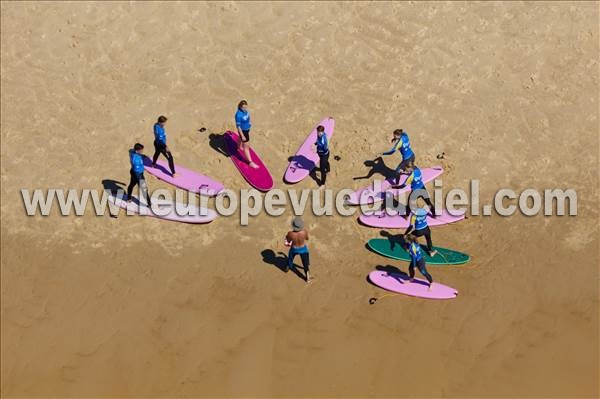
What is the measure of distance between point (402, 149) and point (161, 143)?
18.7 ft

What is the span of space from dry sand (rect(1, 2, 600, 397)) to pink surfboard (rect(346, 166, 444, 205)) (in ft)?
1.55

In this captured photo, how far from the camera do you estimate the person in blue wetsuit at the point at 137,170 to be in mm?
A: 14031

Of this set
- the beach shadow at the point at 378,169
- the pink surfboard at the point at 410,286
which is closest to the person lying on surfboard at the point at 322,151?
the beach shadow at the point at 378,169

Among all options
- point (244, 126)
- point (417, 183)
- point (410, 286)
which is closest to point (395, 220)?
point (417, 183)

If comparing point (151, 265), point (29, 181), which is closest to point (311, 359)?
point (151, 265)

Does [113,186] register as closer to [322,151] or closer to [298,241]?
[322,151]

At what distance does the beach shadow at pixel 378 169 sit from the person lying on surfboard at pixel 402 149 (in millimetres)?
404

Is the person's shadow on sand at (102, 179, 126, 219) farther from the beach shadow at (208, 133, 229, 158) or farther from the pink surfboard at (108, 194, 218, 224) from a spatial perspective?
the beach shadow at (208, 133, 229, 158)

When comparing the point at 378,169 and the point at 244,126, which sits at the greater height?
the point at 244,126

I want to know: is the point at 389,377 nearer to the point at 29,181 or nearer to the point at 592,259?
the point at 592,259

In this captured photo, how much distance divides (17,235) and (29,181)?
172 cm

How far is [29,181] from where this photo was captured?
16.0 meters

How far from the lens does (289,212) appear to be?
15.1 metres

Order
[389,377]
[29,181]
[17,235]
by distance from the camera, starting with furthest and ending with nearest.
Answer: [29,181], [17,235], [389,377]
